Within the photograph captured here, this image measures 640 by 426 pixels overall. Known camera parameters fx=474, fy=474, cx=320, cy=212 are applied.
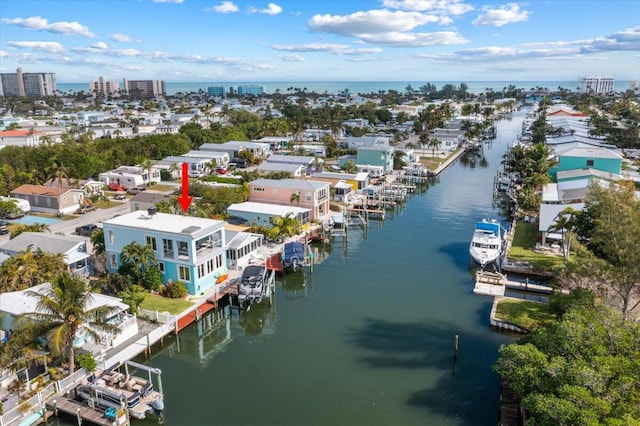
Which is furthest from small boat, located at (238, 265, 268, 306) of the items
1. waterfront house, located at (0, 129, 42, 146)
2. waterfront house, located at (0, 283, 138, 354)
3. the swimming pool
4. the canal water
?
waterfront house, located at (0, 129, 42, 146)

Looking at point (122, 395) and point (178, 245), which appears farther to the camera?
point (178, 245)

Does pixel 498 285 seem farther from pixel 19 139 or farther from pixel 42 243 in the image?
pixel 19 139

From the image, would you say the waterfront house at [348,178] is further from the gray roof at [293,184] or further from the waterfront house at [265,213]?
the waterfront house at [265,213]

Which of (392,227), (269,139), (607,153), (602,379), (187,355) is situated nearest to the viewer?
(602,379)

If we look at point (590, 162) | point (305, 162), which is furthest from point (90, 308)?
point (590, 162)

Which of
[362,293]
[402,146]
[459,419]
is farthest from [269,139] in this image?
[459,419]

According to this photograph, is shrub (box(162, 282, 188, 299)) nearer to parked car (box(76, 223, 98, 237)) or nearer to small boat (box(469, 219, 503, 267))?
parked car (box(76, 223, 98, 237))

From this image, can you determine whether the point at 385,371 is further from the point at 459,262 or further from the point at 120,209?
the point at 120,209
